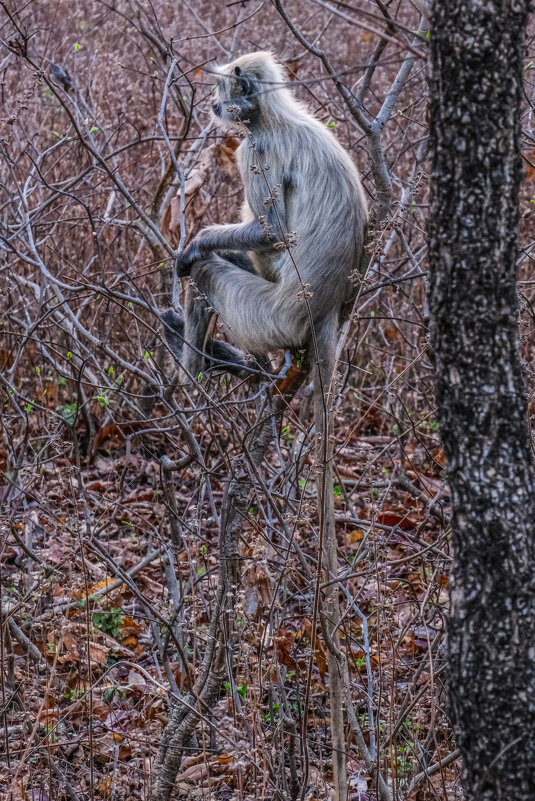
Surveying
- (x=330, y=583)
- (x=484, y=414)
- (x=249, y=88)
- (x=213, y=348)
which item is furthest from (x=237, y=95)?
(x=484, y=414)

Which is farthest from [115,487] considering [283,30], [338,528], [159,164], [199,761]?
[283,30]

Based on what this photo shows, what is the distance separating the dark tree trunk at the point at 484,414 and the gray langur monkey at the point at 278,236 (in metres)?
2.51

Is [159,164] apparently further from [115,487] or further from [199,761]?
[199,761]

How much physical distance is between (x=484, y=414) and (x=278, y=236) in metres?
2.78

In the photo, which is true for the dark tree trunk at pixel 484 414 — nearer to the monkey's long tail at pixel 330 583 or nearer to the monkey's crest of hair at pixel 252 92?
the monkey's long tail at pixel 330 583

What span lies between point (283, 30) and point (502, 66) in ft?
35.6

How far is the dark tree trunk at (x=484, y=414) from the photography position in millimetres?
2070

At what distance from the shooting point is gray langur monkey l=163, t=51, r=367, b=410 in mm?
4914

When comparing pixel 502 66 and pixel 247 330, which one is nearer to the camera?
pixel 502 66

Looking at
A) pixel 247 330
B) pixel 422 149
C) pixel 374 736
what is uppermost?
pixel 422 149

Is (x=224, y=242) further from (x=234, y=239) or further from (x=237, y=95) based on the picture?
(x=237, y=95)

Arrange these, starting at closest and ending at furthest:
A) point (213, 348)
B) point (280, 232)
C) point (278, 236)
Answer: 1. point (278, 236)
2. point (280, 232)
3. point (213, 348)

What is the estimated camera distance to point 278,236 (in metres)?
4.77

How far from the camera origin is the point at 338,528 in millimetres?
6430
